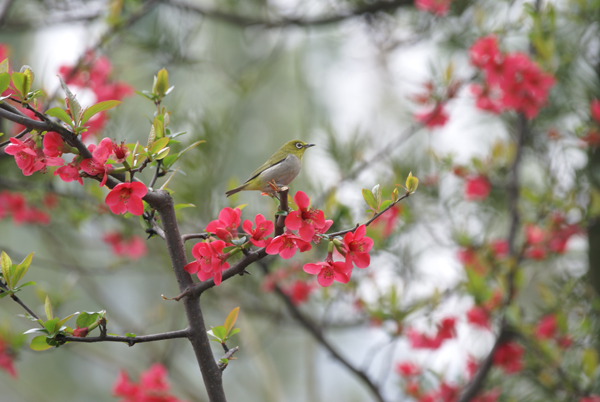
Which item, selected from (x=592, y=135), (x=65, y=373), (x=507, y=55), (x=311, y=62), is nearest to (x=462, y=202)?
(x=592, y=135)

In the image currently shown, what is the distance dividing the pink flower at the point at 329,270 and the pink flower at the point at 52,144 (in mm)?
608

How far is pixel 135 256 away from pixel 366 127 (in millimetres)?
1820

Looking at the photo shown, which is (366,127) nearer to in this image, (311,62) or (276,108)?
(311,62)

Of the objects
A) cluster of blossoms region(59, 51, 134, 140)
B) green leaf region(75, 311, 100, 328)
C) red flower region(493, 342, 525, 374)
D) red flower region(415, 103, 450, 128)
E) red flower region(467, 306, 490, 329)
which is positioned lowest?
red flower region(493, 342, 525, 374)

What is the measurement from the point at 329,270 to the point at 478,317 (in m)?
2.15

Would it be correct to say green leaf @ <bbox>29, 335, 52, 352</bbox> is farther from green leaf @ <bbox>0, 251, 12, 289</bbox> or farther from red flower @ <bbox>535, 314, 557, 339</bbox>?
red flower @ <bbox>535, 314, 557, 339</bbox>

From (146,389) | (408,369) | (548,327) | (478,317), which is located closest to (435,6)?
(478,317)

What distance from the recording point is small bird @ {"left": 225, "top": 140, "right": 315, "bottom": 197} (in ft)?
6.38

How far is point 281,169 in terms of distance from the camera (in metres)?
1.94

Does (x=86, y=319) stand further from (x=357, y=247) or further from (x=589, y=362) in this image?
(x=589, y=362)

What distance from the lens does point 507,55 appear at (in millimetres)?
2797

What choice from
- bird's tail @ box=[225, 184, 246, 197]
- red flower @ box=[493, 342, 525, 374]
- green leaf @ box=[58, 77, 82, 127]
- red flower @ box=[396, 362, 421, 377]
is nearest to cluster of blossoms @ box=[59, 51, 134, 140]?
bird's tail @ box=[225, 184, 246, 197]

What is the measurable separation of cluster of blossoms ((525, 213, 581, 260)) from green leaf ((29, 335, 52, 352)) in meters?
2.78

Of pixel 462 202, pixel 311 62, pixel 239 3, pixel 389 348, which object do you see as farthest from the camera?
pixel 311 62
